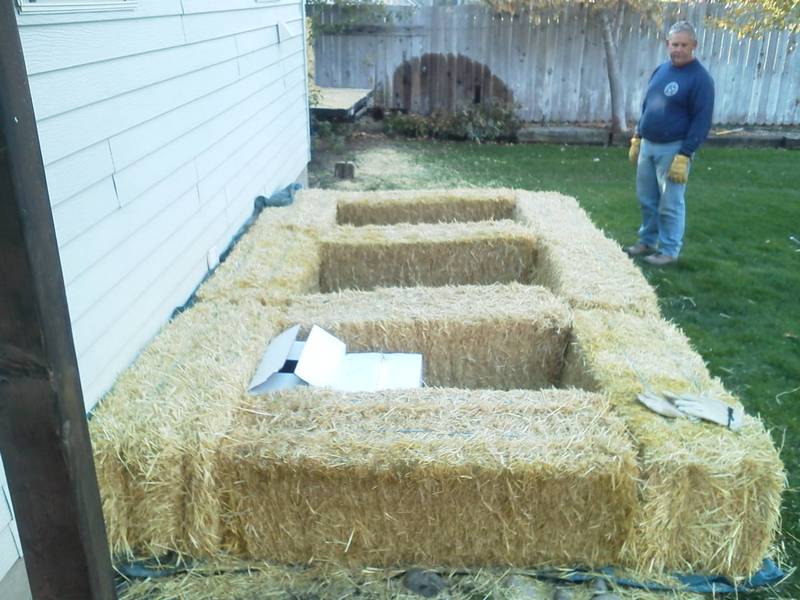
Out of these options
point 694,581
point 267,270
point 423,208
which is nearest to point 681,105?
point 423,208

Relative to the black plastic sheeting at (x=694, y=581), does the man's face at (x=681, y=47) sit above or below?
above

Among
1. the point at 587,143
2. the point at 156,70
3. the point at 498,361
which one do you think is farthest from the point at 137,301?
the point at 587,143

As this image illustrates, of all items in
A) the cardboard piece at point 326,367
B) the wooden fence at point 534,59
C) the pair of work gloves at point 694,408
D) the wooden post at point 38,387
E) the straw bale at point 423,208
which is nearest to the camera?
the wooden post at point 38,387

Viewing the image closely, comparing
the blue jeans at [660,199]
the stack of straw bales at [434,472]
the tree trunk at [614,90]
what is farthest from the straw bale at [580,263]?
the tree trunk at [614,90]

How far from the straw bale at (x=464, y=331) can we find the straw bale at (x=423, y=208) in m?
2.17

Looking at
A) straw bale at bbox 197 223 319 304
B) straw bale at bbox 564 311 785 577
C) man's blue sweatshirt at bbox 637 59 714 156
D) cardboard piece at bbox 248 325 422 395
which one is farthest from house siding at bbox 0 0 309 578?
man's blue sweatshirt at bbox 637 59 714 156

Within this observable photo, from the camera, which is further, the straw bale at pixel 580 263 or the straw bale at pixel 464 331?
the straw bale at pixel 580 263

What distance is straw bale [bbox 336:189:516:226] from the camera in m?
5.80

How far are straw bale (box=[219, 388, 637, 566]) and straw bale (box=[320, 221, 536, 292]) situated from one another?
225 centimetres

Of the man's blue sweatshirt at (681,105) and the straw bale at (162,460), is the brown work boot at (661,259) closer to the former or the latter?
the man's blue sweatshirt at (681,105)

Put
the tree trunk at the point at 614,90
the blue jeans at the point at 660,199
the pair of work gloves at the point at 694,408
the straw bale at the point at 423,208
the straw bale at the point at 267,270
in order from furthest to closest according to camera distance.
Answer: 1. the tree trunk at the point at 614,90
2. the straw bale at the point at 423,208
3. the blue jeans at the point at 660,199
4. the straw bale at the point at 267,270
5. the pair of work gloves at the point at 694,408

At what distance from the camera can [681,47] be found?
5.30 metres

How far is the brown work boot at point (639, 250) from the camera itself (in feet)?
20.0

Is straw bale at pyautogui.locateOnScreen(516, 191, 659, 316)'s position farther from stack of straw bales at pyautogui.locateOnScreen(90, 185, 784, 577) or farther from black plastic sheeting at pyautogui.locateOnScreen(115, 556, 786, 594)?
black plastic sheeting at pyautogui.locateOnScreen(115, 556, 786, 594)
